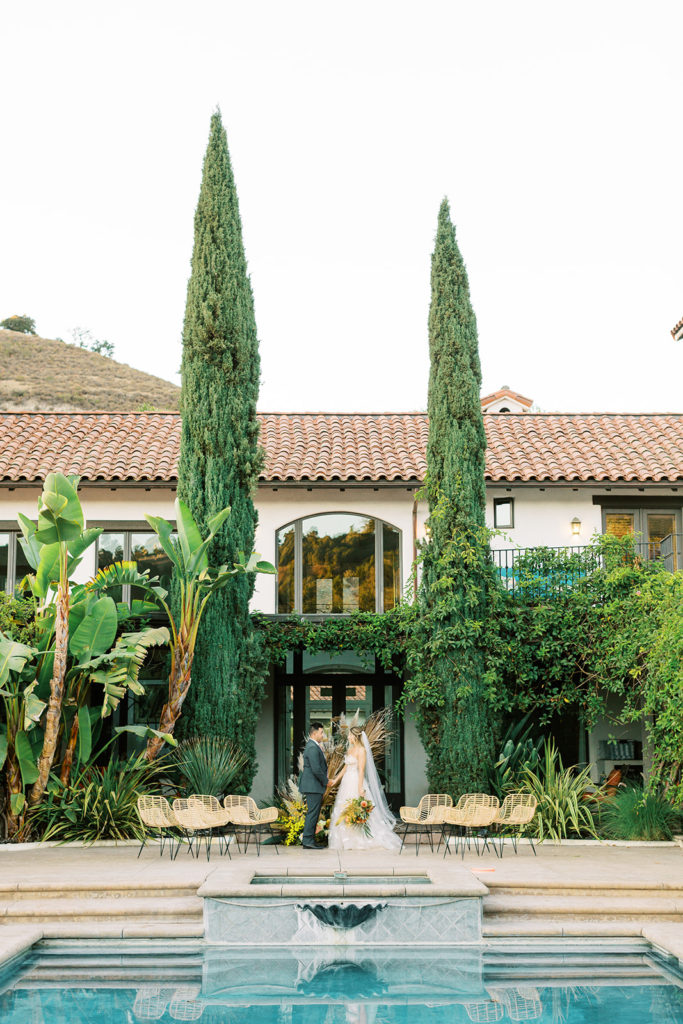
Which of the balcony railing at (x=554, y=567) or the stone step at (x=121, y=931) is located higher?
the balcony railing at (x=554, y=567)

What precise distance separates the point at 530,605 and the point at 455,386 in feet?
12.8

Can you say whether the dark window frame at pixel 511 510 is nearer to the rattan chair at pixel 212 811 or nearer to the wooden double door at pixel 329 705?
the wooden double door at pixel 329 705

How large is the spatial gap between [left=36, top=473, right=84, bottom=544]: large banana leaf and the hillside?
124 ft

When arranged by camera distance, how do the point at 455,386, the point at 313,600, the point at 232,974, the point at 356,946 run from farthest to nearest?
the point at 313,600
the point at 455,386
the point at 356,946
the point at 232,974

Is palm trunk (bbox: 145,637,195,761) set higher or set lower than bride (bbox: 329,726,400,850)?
higher

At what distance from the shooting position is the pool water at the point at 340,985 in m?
7.79

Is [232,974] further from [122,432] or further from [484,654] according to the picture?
[122,432]

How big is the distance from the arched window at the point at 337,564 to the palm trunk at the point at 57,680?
578cm

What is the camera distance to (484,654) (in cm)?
1612

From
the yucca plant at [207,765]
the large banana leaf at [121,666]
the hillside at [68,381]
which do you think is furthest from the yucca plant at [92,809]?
the hillside at [68,381]

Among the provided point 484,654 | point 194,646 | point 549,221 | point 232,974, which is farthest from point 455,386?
point 232,974

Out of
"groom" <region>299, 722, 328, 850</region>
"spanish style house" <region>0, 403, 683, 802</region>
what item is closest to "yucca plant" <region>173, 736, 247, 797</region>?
"groom" <region>299, 722, 328, 850</region>

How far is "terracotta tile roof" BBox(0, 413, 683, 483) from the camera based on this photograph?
1945cm

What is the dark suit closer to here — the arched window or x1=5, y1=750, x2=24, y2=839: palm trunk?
x1=5, y1=750, x2=24, y2=839: palm trunk
